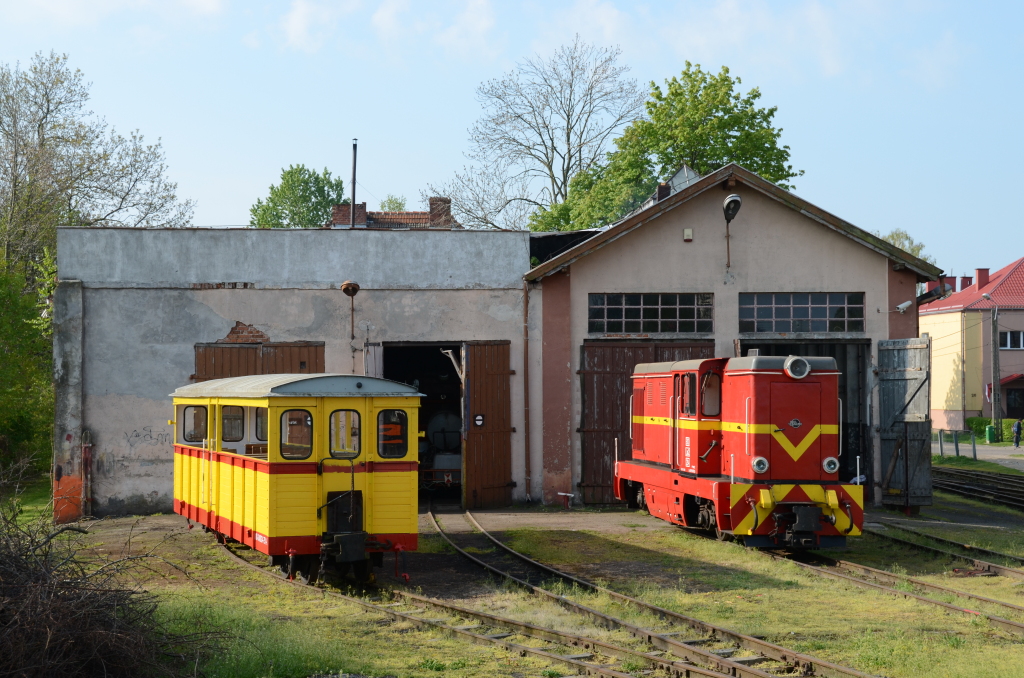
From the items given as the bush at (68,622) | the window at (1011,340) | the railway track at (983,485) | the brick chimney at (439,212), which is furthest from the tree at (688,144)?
the bush at (68,622)

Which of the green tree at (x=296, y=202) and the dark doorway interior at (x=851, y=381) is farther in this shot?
the green tree at (x=296, y=202)

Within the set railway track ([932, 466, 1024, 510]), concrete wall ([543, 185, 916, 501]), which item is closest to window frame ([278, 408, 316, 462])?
concrete wall ([543, 185, 916, 501])

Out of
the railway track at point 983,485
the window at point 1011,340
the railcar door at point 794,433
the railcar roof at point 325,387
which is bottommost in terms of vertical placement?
the railway track at point 983,485

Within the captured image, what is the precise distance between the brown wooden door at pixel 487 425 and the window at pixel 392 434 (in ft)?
25.9

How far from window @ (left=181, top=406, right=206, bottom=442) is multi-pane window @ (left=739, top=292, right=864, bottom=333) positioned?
1127 centimetres

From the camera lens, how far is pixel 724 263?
67.7 ft

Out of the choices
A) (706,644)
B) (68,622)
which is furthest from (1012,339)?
(68,622)

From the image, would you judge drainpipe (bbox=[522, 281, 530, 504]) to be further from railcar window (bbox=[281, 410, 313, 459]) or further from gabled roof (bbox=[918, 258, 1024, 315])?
gabled roof (bbox=[918, 258, 1024, 315])

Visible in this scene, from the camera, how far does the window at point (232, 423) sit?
13133mm

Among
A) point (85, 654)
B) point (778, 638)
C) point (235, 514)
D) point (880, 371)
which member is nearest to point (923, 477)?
point (880, 371)

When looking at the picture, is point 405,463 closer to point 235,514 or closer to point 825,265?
point 235,514

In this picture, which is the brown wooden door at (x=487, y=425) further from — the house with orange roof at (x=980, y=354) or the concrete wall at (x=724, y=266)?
the house with orange roof at (x=980, y=354)

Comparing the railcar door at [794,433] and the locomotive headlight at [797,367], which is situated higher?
the locomotive headlight at [797,367]

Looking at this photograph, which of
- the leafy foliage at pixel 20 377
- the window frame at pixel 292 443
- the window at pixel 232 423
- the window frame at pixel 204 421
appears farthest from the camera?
the leafy foliage at pixel 20 377
